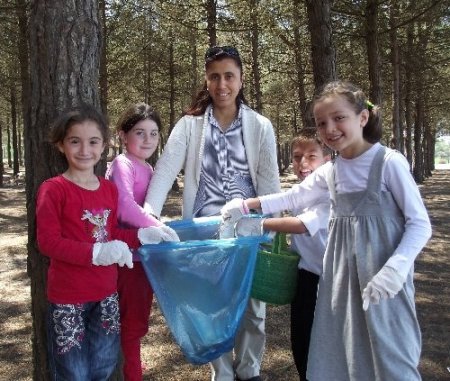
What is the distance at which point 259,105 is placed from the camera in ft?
43.6

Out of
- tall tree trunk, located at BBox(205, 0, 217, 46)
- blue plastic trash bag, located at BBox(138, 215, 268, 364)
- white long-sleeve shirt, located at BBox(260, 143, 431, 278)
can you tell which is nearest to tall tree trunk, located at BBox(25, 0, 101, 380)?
blue plastic trash bag, located at BBox(138, 215, 268, 364)

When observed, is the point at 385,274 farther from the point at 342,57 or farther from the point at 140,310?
the point at 342,57

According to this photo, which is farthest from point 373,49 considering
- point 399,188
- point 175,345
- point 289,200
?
point 399,188

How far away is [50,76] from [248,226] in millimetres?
1352

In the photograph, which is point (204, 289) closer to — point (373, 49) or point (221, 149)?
point (221, 149)

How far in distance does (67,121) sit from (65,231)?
20.9 inches

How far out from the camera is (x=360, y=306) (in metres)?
2.25

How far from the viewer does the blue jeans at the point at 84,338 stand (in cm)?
222

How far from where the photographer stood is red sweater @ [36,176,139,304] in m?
2.12

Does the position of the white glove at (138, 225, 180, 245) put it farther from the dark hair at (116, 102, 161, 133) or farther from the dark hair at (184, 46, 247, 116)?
the dark hair at (184, 46, 247, 116)

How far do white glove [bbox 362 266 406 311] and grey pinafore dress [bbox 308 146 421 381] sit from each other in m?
0.18

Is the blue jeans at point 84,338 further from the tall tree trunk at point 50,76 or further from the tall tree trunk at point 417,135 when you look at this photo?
the tall tree trunk at point 417,135

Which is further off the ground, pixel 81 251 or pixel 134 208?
pixel 134 208

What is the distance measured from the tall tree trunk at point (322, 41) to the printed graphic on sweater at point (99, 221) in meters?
3.89
